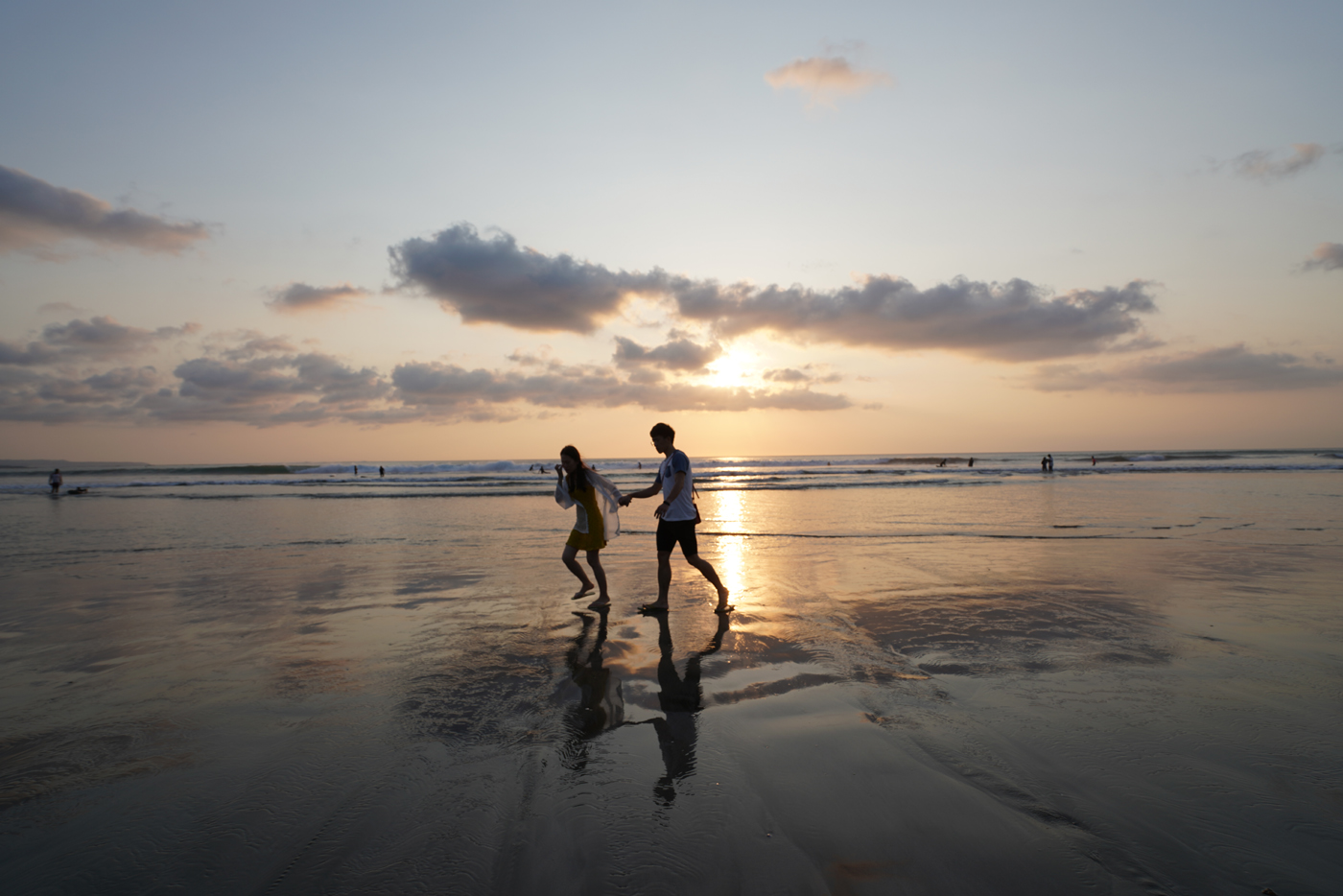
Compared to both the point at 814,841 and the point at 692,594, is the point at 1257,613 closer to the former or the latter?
the point at 692,594

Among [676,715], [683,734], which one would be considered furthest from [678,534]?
[683,734]

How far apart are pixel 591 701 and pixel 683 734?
961 mm

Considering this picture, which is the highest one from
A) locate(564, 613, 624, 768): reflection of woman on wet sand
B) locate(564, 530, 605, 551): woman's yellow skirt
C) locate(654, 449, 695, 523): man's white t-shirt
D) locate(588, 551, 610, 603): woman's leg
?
locate(654, 449, 695, 523): man's white t-shirt

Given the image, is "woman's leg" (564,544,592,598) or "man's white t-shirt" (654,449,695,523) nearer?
"man's white t-shirt" (654,449,695,523)

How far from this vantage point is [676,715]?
455 cm

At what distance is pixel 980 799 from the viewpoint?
10.8 ft

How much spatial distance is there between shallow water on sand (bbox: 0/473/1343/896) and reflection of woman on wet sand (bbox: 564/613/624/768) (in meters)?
0.04

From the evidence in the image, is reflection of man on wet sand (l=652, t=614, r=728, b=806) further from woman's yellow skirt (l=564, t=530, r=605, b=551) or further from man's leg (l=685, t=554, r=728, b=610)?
woman's yellow skirt (l=564, t=530, r=605, b=551)

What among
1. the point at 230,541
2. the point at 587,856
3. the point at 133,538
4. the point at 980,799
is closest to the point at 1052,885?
the point at 980,799

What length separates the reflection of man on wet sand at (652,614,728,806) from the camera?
3.62 m

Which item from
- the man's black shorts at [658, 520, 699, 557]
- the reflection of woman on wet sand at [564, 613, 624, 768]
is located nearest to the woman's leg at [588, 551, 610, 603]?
the man's black shorts at [658, 520, 699, 557]

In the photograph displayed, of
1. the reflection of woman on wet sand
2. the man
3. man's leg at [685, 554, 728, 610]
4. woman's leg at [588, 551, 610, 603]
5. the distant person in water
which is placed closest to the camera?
the reflection of woman on wet sand

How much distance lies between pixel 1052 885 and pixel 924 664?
298cm

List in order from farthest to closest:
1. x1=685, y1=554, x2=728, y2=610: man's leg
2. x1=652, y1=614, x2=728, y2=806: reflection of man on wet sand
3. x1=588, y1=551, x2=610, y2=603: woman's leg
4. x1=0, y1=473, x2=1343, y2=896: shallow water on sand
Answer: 1. x1=588, y1=551, x2=610, y2=603: woman's leg
2. x1=685, y1=554, x2=728, y2=610: man's leg
3. x1=652, y1=614, x2=728, y2=806: reflection of man on wet sand
4. x1=0, y1=473, x2=1343, y2=896: shallow water on sand
